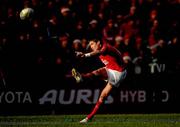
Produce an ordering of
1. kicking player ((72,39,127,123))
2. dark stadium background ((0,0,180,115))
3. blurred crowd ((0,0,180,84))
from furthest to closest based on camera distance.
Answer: blurred crowd ((0,0,180,84)), dark stadium background ((0,0,180,115)), kicking player ((72,39,127,123))

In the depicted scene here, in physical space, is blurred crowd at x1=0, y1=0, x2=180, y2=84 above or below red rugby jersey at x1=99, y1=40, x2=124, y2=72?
below

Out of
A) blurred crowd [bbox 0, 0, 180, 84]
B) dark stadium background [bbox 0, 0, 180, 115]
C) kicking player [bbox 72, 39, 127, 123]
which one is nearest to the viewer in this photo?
kicking player [bbox 72, 39, 127, 123]

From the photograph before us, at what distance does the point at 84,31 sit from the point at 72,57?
3.68 feet

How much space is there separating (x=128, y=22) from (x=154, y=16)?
0.96 metres

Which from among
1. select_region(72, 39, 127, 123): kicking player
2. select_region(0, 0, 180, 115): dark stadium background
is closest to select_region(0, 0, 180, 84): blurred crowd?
select_region(0, 0, 180, 115): dark stadium background

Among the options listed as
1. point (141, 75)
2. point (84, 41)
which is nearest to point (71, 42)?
point (84, 41)

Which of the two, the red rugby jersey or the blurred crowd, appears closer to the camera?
the red rugby jersey

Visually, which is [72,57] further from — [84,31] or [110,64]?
[110,64]

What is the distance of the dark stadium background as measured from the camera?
48.0ft

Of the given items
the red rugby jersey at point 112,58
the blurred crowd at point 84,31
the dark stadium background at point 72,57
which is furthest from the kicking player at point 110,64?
the blurred crowd at point 84,31

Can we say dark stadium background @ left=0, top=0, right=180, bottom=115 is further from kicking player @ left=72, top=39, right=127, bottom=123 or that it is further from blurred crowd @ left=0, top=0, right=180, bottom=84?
kicking player @ left=72, top=39, right=127, bottom=123

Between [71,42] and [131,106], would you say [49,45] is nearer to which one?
[71,42]

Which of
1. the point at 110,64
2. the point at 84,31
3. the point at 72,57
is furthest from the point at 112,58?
the point at 84,31

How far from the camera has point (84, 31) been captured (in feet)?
50.9
